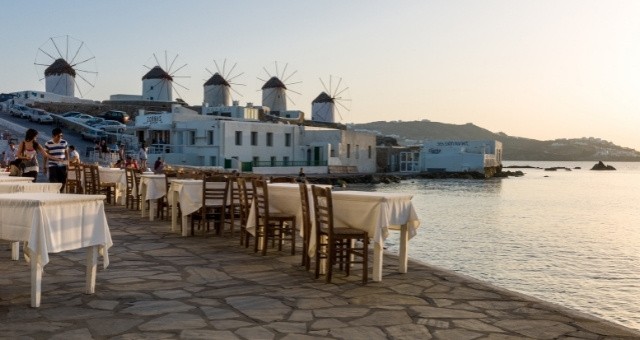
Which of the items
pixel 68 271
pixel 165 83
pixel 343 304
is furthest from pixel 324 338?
pixel 165 83

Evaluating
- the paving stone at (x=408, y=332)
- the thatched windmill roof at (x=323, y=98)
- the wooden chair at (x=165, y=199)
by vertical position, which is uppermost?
the thatched windmill roof at (x=323, y=98)

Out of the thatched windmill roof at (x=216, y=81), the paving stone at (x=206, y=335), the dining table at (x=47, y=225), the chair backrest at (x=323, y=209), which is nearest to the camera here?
the paving stone at (x=206, y=335)

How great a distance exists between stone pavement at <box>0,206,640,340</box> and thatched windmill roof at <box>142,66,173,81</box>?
80.0 m

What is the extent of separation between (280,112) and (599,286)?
7574cm

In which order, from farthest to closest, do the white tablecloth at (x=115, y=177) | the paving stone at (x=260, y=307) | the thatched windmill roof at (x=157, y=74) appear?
the thatched windmill roof at (x=157, y=74) → the white tablecloth at (x=115, y=177) → the paving stone at (x=260, y=307)

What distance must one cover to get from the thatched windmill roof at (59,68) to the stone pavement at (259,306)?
85439 millimetres

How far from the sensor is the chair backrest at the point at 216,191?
10172mm

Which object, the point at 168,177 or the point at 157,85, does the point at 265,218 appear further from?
the point at 157,85

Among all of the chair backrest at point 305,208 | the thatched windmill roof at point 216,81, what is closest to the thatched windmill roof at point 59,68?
the thatched windmill roof at point 216,81

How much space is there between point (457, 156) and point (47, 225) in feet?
267

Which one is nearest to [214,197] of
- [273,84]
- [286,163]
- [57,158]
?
[57,158]

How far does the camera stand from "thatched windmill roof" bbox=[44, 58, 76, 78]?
85562 millimetres

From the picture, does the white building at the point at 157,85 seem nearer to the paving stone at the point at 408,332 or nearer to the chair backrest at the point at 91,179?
the chair backrest at the point at 91,179

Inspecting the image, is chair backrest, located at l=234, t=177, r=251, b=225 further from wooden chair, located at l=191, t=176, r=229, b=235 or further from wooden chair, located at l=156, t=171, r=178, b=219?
wooden chair, located at l=156, t=171, r=178, b=219
